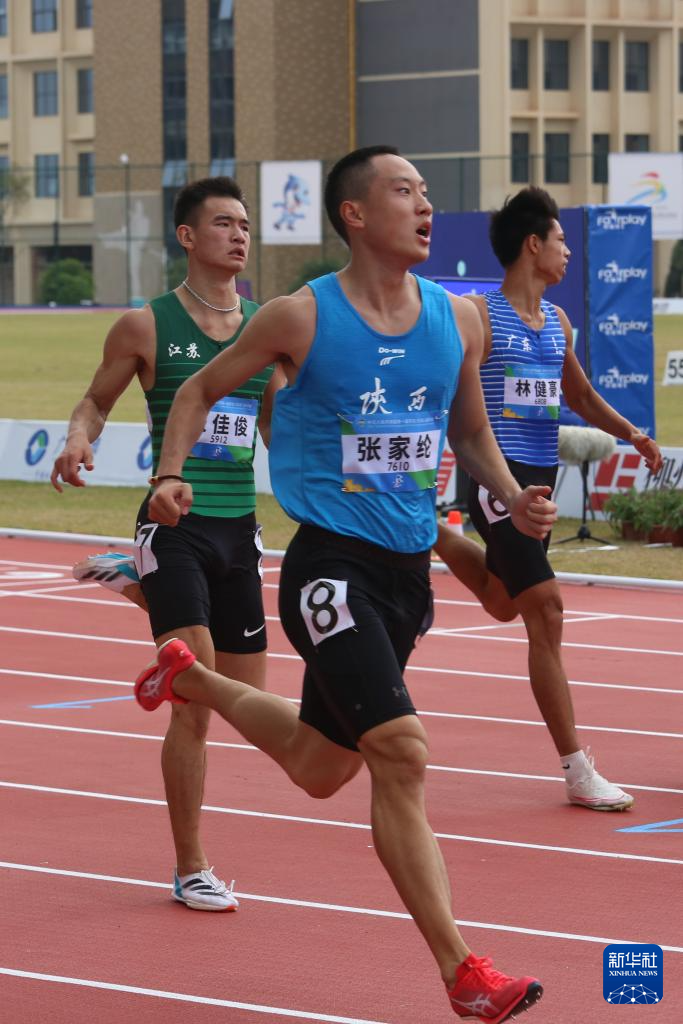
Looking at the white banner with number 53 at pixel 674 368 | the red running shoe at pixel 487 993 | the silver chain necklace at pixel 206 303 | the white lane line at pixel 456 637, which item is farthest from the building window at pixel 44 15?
the red running shoe at pixel 487 993

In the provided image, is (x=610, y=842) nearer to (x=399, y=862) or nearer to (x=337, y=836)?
(x=337, y=836)

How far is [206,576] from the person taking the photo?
626 centimetres

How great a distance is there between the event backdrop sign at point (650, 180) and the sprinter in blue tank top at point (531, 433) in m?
37.8

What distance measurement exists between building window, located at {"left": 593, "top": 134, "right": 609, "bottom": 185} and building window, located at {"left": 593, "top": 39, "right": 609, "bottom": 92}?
2008mm

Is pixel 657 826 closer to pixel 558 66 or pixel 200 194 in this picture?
pixel 200 194

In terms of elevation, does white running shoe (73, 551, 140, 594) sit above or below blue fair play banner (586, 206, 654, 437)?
below

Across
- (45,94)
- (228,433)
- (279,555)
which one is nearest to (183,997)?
(228,433)

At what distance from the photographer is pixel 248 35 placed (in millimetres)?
86500

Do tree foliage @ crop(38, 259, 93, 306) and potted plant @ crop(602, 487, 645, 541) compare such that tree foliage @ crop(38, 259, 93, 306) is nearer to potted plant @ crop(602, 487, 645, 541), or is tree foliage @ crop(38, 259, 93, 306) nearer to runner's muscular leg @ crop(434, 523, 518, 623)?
potted plant @ crop(602, 487, 645, 541)

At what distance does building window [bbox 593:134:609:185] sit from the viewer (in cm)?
7775

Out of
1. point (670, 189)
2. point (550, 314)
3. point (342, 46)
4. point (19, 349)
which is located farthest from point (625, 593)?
point (342, 46)

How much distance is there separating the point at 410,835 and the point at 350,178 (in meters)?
1.71

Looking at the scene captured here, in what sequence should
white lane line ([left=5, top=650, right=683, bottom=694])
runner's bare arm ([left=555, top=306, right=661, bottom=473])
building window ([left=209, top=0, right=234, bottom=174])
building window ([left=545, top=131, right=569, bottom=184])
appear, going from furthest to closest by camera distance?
building window ([left=209, top=0, right=234, bottom=174]) < building window ([left=545, top=131, right=569, bottom=184]) < white lane line ([left=5, top=650, right=683, bottom=694]) < runner's bare arm ([left=555, top=306, right=661, bottom=473])

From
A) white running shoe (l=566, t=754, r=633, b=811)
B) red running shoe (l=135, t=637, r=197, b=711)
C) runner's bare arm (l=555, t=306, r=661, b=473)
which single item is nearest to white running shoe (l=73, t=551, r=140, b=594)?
red running shoe (l=135, t=637, r=197, b=711)
